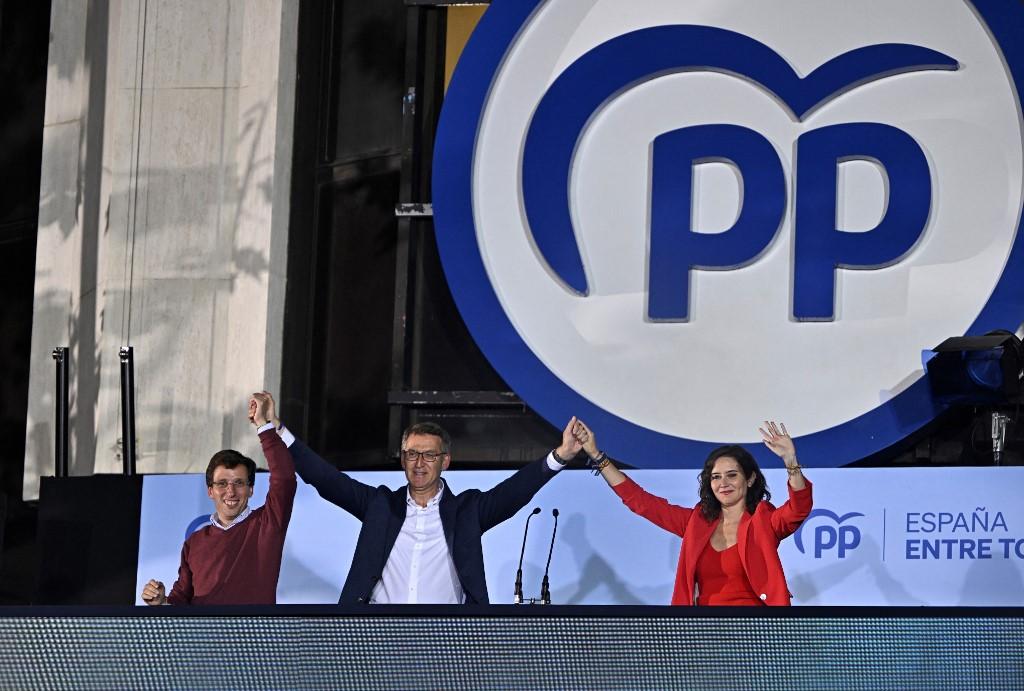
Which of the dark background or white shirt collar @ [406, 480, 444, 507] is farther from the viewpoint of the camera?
the dark background

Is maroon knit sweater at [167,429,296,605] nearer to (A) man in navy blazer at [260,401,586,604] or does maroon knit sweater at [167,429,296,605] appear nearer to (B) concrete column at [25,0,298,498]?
(A) man in navy blazer at [260,401,586,604]

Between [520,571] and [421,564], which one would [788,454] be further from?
[421,564]

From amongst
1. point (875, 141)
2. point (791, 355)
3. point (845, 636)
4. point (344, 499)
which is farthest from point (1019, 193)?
point (845, 636)

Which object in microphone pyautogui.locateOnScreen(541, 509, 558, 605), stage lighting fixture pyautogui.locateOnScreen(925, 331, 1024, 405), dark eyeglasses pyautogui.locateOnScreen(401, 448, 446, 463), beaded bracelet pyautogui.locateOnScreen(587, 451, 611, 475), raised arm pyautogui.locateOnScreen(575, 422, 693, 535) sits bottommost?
microphone pyautogui.locateOnScreen(541, 509, 558, 605)

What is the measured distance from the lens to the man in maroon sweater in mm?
7055

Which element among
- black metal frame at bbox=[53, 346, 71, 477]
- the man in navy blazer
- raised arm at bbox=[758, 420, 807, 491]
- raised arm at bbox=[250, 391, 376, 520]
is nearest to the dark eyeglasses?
the man in navy blazer

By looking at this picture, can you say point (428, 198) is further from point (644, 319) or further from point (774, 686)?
point (774, 686)

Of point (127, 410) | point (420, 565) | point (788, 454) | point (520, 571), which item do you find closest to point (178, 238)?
point (127, 410)

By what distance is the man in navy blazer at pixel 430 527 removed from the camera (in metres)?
6.66

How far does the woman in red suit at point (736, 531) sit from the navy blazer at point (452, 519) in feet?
1.12

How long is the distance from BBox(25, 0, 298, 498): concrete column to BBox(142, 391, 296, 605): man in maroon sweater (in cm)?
272

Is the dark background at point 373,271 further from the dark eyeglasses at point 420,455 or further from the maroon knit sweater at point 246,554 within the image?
the dark eyeglasses at point 420,455

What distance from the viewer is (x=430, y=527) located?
6773mm

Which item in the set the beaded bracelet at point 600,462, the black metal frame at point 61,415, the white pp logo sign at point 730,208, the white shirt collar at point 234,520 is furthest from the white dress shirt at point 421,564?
Answer: the white pp logo sign at point 730,208
